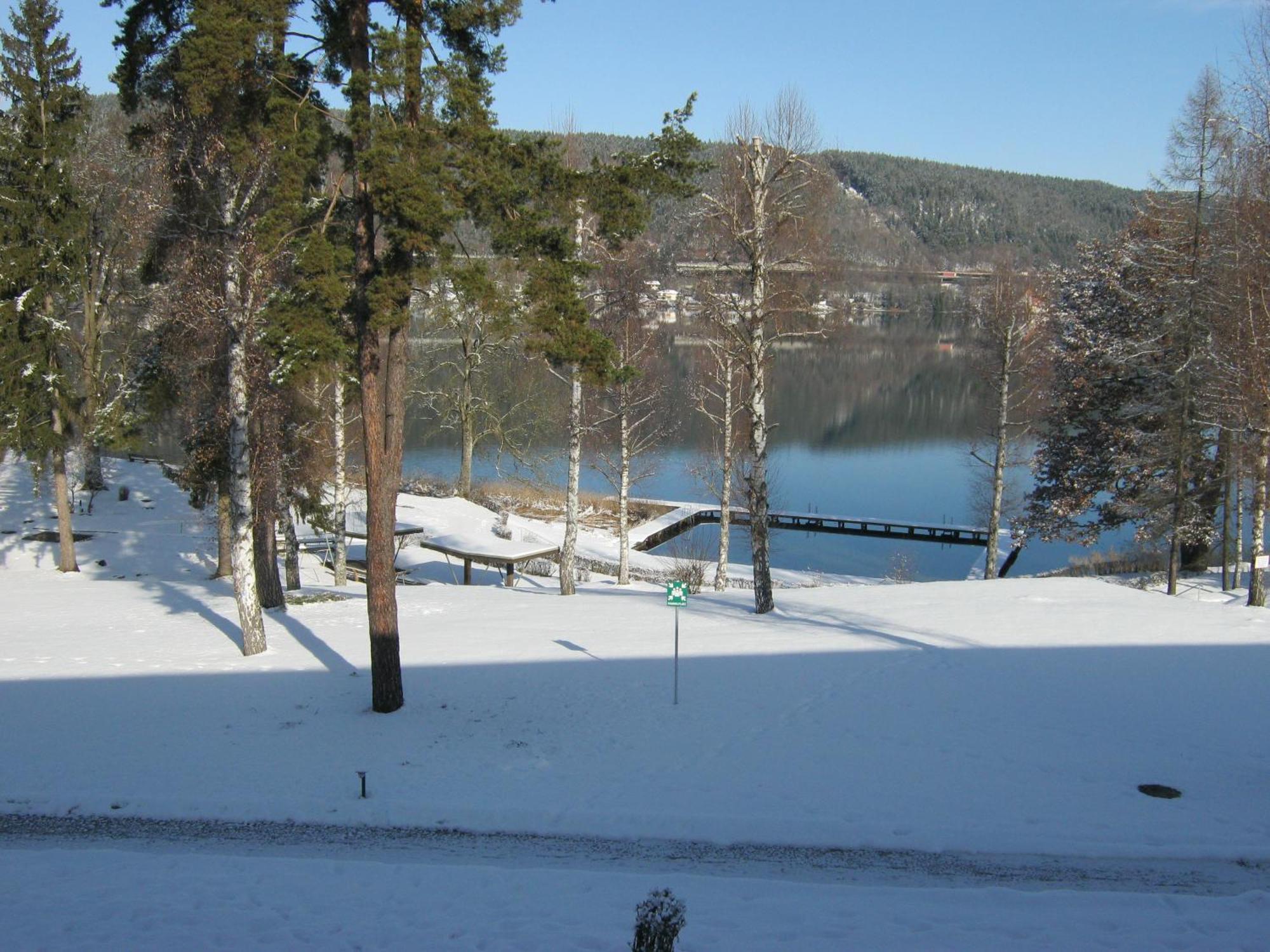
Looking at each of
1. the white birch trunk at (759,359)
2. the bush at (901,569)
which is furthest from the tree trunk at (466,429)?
the white birch trunk at (759,359)

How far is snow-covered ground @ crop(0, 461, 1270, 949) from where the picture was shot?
624 cm

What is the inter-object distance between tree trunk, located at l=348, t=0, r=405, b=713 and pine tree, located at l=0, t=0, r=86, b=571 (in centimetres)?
1364

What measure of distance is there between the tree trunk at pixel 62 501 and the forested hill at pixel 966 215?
375 feet

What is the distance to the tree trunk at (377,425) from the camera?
10.1 meters

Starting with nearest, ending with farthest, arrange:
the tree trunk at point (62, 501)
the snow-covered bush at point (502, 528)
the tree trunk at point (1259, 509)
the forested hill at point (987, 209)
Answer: the tree trunk at point (1259, 509), the tree trunk at point (62, 501), the snow-covered bush at point (502, 528), the forested hill at point (987, 209)

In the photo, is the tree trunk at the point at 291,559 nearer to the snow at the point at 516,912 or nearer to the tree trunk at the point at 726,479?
→ the tree trunk at the point at 726,479

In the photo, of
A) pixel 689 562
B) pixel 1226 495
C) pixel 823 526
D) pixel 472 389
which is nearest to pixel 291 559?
pixel 689 562

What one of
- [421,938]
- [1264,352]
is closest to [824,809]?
[421,938]

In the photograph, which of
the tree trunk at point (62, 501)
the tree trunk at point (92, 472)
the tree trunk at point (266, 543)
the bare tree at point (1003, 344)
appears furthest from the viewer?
the tree trunk at point (92, 472)

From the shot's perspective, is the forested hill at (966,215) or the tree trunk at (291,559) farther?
the forested hill at (966,215)

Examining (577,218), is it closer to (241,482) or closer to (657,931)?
(241,482)

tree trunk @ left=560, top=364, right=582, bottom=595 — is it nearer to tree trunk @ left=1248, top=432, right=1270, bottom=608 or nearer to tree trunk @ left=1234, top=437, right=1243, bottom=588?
tree trunk @ left=1248, top=432, right=1270, bottom=608

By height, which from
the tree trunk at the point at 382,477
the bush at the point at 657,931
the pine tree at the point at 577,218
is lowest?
the bush at the point at 657,931

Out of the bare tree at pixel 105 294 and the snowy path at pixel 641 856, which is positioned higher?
the bare tree at pixel 105 294
